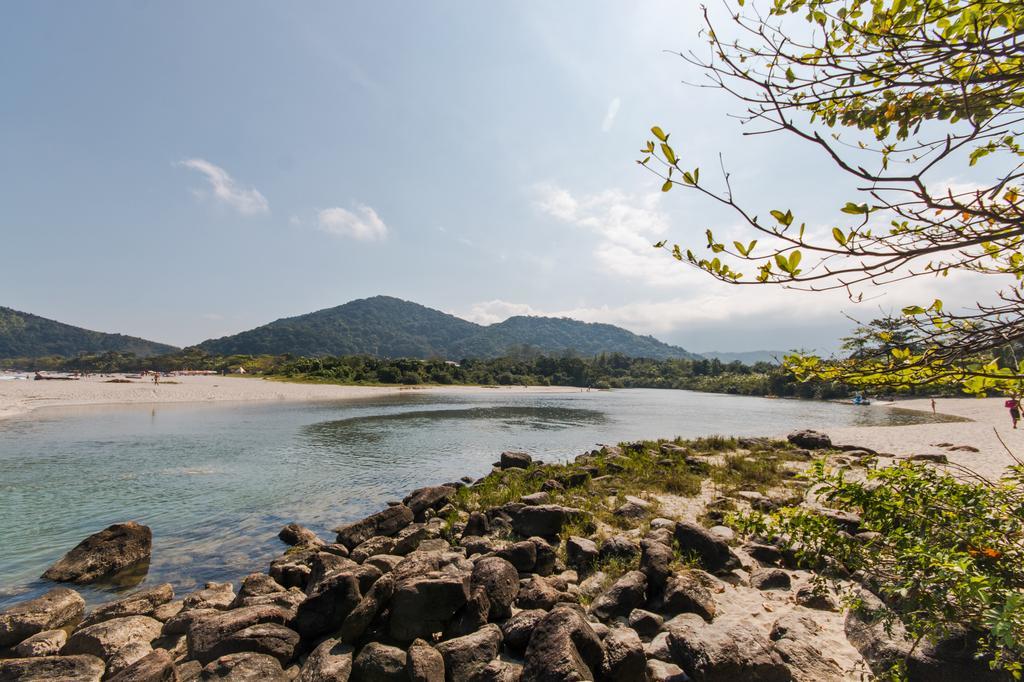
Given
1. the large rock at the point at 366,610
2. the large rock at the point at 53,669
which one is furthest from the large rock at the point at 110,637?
the large rock at the point at 366,610

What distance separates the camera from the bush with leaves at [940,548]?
11.6 feet

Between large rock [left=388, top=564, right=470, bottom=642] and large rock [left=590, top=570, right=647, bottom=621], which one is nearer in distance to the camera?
large rock [left=388, top=564, right=470, bottom=642]

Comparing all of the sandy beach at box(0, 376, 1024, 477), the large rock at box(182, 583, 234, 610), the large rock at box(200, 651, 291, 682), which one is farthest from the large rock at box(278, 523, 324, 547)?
the sandy beach at box(0, 376, 1024, 477)

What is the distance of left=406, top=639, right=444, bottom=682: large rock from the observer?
18.5ft

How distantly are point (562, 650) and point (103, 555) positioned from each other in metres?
11.9

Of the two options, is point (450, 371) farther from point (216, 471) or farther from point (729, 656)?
point (729, 656)

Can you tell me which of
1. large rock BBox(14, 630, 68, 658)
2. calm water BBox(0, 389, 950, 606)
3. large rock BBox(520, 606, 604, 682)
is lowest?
calm water BBox(0, 389, 950, 606)

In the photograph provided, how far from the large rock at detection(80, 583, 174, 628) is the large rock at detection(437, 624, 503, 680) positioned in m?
6.67

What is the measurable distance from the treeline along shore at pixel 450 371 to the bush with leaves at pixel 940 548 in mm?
84608

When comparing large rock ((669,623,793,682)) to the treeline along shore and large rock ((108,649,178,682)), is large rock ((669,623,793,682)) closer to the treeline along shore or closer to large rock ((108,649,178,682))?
large rock ((108,649,178,682))

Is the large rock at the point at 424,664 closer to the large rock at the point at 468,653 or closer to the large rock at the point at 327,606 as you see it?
the large rock at the point at 468,653

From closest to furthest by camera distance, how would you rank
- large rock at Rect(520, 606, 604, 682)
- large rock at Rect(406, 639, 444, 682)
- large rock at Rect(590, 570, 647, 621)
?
large rock at Rect(520, 606, 604, 682)
large rock at Rect(406, 639, 444, 682)
large rock at Rect(590, 570, 647, 621)

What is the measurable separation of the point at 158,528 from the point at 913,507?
18.0 meters

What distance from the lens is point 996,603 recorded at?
339cm
